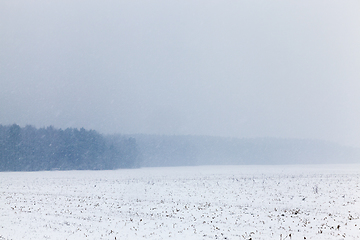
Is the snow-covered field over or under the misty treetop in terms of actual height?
under

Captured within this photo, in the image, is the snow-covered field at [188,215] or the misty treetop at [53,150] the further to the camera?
the misty treetop at [53,150]

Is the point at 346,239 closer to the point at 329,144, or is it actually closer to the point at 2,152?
the point at 2,152

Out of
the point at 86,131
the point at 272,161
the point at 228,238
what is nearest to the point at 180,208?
the point at 228,238

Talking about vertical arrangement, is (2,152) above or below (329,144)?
below

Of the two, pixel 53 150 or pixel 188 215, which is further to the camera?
pixel 53 150

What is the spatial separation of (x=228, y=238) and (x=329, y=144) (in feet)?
579

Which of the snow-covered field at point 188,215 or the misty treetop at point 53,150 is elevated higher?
the misty treetop at point 53,150

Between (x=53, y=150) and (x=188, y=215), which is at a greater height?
(x=53, y=150)

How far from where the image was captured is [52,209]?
2192 centimetres

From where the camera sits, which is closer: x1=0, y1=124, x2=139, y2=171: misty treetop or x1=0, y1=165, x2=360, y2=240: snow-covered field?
x1=0, y1=165, x2=360, y2=240: snow-covered field

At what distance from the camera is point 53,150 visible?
86375 mm

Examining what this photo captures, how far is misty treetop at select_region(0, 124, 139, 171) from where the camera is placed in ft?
257

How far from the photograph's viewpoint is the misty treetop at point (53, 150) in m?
78.3

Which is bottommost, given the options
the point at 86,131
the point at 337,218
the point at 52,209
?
the point at 52,209
